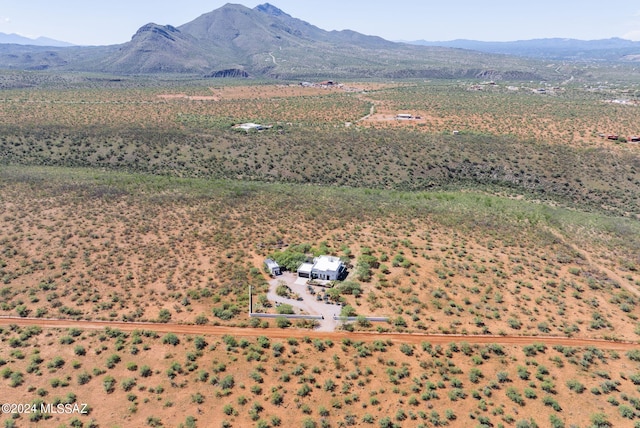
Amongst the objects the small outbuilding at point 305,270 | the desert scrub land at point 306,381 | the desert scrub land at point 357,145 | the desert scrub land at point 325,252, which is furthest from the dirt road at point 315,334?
the desert scrub land at point 357,145

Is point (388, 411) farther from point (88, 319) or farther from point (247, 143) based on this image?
point (247, 143)

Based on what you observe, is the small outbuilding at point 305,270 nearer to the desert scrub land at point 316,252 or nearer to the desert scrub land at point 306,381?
the desert scrub land at point 316,252

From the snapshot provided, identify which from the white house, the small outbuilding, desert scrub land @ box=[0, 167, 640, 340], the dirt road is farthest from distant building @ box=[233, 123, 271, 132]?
the dirt road

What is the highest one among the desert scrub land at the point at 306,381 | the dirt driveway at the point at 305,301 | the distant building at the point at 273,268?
the distant building at the point at 273,268

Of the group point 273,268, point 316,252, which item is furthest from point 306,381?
point 316,252

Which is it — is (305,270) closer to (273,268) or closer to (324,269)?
(324,269)

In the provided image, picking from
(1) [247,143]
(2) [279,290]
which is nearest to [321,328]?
(2) [279,290]

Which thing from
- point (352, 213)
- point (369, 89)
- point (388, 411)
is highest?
point (369, 89)
